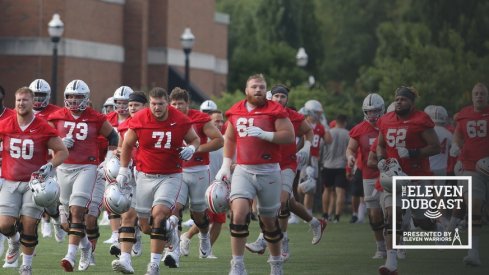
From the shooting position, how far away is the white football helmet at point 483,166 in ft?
56.2

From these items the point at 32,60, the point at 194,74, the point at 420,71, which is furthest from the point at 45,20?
the point at 420,71

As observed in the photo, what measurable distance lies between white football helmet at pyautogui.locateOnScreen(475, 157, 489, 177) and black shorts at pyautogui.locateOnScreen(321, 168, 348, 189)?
10.1 meters

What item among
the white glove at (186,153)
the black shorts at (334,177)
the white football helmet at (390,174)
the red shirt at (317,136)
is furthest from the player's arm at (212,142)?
the black shorts at (334,177)

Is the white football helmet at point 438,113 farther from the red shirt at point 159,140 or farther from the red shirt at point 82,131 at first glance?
the red shirt at point 159,140

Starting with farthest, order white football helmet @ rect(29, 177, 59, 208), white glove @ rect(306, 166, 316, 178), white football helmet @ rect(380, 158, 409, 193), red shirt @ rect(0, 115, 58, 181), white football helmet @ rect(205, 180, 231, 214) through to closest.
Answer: white glove @ rect(306, 166, 316, 178), white football helmet @ rect(380, 158, 409, 193), red shirt @ rect(0, 115, 58, 181), white football helmet @ rect(205, 180, 231, 214), white football helmet @ rect(29, 177, 59, 208)

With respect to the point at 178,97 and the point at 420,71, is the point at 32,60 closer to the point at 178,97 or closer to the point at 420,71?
the point at 420,71

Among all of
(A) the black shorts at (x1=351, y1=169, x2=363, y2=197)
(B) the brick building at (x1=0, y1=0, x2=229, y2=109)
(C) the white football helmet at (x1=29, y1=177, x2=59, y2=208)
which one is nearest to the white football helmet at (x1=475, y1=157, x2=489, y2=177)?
(C) the white football helmet at (x1=29, y1=177, x2=59, y2=208)

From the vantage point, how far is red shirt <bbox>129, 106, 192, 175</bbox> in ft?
49.8

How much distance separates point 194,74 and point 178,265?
3200 cm

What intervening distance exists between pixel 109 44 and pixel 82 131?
2681 centimetres

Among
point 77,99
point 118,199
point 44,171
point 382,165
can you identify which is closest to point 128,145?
point 118,199

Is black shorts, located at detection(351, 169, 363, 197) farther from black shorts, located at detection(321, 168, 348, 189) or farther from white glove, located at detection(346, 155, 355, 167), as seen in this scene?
white glove, located at detection(346, 155, 355, 167)

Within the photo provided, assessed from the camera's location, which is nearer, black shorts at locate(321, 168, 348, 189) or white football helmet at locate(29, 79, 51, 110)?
white football helmet at locate(29, 79, 51, 110)

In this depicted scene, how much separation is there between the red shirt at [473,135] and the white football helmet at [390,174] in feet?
4.85
